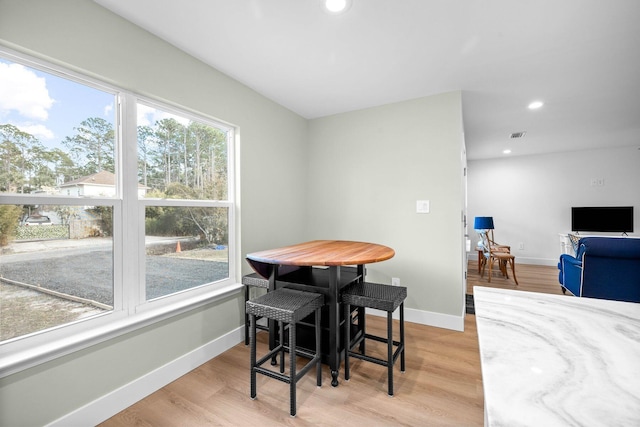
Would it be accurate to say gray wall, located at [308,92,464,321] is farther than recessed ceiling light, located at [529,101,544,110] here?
No

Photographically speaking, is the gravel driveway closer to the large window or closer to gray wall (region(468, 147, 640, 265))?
the large window

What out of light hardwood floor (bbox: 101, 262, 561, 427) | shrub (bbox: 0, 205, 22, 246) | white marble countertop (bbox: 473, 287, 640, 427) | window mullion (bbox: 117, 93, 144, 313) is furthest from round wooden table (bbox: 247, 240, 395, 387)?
shrub (bbox: 0, 205, 22, 246)

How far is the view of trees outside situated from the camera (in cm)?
138

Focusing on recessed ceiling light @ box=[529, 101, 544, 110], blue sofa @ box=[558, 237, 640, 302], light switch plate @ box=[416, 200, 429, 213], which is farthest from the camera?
recessed ceiling light @ box=[529, 101, 544, 110]

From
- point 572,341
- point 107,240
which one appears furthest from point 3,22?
point 572,341

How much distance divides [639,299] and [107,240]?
14.9 ft

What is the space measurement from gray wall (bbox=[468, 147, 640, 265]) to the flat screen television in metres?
0.16

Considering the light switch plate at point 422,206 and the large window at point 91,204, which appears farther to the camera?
the light switch plate at point 422,206

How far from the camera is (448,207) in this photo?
9.12 feet

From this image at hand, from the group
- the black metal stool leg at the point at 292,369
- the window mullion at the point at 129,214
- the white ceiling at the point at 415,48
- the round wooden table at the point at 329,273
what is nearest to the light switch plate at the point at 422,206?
the round wooden table at the point at 329,273

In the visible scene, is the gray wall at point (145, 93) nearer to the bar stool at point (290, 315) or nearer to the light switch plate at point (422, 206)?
the bar stool at point (290, 315)

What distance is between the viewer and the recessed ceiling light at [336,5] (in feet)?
5.18

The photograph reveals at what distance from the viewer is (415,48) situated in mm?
2029

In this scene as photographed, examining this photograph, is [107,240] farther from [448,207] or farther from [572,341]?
[448,207]
